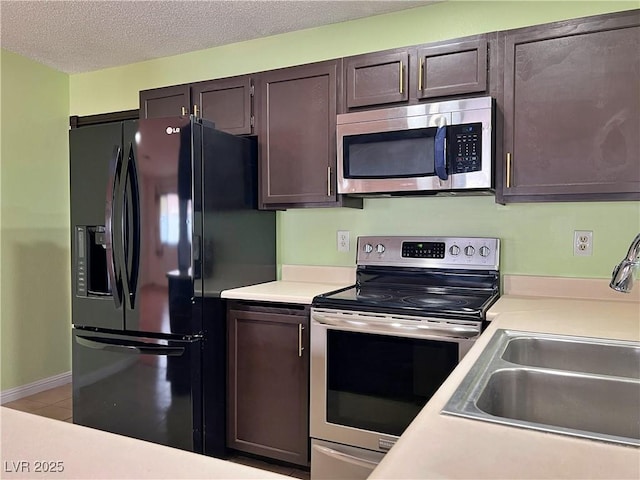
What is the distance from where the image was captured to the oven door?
6.31 feet

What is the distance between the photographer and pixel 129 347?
7.70ft

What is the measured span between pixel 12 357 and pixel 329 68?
114 inches

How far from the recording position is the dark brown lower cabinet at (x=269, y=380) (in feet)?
7.43

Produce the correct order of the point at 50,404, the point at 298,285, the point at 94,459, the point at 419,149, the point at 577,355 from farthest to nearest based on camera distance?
the point at 50,404
the point at 298,285
the point at 419,149
the point at 577,355
the point at 94,459

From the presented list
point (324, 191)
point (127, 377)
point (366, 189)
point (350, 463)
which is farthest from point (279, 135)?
point (350, 463)

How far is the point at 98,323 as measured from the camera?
95.1 inches

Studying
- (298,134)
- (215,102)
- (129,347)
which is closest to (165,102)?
(215,102)

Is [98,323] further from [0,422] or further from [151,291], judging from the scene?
[0,422]

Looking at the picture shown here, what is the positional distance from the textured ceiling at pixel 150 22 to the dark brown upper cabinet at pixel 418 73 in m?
0.39

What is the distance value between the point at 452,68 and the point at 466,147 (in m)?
0.42

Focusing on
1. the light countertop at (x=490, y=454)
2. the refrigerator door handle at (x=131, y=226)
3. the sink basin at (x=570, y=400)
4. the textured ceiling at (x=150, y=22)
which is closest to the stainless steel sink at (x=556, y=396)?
the sink basin at (x=570, y=400)

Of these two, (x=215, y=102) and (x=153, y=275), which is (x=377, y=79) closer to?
(x=215, y=102)

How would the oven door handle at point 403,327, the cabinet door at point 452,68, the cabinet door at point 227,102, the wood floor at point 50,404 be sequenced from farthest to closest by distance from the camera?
the wood floor at point 50,404
the cabinet door at point 227,102
the cabinet door at point 452,68
the oven door handle at point 403,327

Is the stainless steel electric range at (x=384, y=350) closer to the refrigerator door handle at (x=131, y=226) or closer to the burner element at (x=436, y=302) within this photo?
the burner element at (x=436, y=302)
